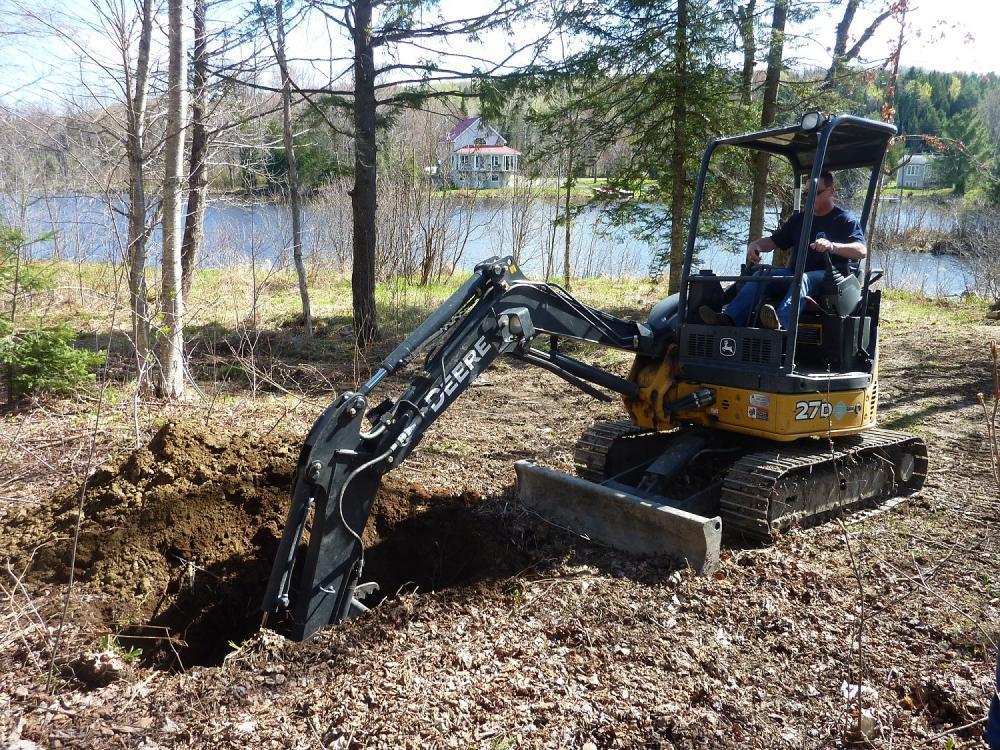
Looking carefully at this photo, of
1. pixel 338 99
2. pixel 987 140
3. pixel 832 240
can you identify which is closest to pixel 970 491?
pixel 832 240

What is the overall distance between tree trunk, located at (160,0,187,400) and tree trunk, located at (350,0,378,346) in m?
3.63

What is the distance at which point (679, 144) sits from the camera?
13141 mm

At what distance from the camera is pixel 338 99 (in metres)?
12.0

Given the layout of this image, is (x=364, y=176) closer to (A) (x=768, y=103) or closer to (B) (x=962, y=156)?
(A) (x=768, y=103)

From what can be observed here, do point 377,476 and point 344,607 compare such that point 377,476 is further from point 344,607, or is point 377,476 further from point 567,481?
point 567,481

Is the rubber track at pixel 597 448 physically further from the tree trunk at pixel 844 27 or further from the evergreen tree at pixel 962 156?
the evergreen tree at pixel 962 156

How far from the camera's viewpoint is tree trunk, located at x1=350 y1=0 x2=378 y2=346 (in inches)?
455

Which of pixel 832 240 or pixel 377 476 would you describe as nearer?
pixel 377 476

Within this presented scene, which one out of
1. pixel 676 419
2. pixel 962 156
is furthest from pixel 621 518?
pixel 962 156

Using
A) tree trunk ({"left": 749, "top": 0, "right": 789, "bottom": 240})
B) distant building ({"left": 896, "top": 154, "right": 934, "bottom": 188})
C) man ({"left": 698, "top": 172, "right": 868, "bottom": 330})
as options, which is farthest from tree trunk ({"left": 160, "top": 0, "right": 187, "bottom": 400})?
distant building ({"left": 896, "top": 154, "right": 934, "bottom": 188})

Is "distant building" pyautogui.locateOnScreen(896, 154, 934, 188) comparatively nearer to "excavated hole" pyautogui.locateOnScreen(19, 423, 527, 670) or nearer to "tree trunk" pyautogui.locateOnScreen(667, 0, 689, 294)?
"tree trunk" pyautogui.locateOnScreen(667, 0, 689, 294)

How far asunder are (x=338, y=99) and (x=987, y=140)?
53280mm

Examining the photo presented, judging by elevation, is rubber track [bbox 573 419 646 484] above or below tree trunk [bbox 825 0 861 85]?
below

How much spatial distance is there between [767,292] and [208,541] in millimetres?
4385
